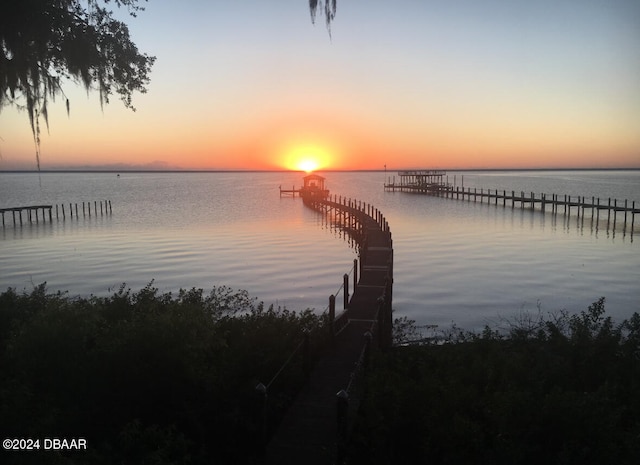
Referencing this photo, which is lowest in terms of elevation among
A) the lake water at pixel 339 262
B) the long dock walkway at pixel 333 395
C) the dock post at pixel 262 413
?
the lake water at pixel 339 262

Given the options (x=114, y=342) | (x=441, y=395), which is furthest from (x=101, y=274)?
(x=441, y=395)

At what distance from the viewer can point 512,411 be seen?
7332 millimetres

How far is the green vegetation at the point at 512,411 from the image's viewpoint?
22.3 feet

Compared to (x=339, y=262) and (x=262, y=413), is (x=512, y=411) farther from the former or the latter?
(x=339, y=262)

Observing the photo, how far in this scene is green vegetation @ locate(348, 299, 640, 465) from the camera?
268 inches

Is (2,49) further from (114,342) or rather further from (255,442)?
(255,442)

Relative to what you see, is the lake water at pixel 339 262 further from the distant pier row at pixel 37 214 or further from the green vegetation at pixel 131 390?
the green vegetation at pixel 131 390

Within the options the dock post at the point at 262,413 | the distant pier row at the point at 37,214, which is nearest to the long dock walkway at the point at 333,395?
the dock post at the point at 262,413

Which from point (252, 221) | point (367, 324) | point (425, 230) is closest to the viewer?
point (367, 324)

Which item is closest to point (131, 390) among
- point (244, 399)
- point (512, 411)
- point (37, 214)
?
point (244, 399)

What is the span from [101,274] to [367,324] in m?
18.6

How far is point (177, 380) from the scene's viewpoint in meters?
8.36

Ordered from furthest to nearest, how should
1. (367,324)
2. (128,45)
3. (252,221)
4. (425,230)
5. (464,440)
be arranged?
(252,221) → (425,230) → (367,324) → (128,45) → (464,440)

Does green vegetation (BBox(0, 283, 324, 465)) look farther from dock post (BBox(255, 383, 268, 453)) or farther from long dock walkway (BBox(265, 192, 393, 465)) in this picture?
long dock walkway (BBox(265, 192, 393, 465))
